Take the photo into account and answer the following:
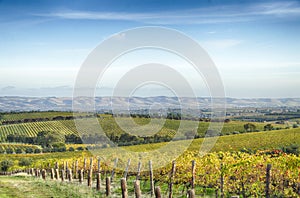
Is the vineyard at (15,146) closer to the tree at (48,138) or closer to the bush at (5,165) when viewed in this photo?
the tree at (48,138)

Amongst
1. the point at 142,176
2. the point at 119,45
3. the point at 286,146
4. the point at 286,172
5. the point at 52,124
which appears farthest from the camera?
the point at 52,124

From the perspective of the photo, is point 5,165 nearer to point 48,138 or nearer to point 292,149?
point 48,138

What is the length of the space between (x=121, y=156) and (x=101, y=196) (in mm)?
12276

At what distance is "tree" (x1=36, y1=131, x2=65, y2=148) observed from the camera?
76.1m

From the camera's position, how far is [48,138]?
77.6 m

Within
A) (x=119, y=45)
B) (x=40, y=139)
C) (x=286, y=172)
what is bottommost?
(x=40, y=139)

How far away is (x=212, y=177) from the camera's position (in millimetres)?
14172

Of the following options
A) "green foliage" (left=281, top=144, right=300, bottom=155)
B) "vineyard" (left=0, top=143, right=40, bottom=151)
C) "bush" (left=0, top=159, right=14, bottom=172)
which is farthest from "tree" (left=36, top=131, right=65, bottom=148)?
"green foliage" (left=281, top=144, right=300, bottom=155)

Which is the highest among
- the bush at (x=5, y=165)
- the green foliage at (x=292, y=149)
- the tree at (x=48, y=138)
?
the green foliage at (x=292, y=149)

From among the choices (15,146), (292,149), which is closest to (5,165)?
(15,146)

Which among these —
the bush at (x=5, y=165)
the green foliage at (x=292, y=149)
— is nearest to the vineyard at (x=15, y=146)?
the bush at (x=5, y=165)

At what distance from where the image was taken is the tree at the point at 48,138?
76125mm

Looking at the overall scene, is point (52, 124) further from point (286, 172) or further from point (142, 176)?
point (286, 172)

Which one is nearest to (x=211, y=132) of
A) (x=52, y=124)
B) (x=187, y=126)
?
(x=187, y=126)
